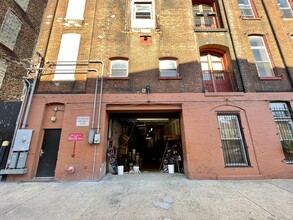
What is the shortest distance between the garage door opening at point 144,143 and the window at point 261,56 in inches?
221

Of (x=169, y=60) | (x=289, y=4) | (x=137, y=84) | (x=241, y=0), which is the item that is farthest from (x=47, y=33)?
(x=289, y=4)

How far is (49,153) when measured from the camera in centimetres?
684

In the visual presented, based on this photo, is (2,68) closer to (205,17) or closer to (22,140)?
(22,140)

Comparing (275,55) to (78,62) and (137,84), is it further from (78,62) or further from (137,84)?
(78,62)

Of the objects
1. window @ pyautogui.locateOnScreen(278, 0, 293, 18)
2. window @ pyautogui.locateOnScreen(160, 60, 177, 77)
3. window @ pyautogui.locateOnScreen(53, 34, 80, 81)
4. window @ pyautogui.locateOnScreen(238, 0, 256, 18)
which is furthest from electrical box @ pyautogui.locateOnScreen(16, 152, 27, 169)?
window @ pyautogui.locateOnScreen(278, 0, 293, 18)

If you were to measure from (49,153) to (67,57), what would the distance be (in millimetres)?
5273

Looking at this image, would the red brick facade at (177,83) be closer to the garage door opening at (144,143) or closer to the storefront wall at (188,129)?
the storefront wall at (188,129)

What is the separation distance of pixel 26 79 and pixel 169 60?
774 centimetres

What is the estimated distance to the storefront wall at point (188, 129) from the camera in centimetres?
641

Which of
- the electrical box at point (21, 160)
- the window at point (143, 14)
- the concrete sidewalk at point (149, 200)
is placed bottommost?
the concrete sidewalk at point (149, 200)

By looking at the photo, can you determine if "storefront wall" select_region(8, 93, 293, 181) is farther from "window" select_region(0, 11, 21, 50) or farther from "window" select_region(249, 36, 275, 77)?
"window" select_region(0, 11, 21, 50)

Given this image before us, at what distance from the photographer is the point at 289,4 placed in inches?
388

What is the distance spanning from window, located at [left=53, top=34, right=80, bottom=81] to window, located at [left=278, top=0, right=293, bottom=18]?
45.2 ft

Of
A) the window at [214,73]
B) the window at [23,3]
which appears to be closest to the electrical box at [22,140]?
the window at [23,3]
